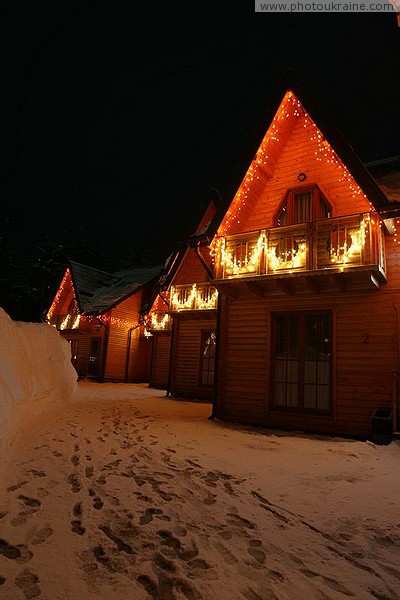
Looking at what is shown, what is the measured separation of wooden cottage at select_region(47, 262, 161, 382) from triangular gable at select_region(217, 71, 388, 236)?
591 inches

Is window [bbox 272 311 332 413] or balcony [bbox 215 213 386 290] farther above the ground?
balcony [bbox 215 213 386 290]

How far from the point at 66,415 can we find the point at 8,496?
5.67 m

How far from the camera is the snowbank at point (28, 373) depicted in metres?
4.34

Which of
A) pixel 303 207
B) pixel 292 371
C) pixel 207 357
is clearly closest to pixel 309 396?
pixel 292 371

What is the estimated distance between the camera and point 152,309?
24547 millimetres

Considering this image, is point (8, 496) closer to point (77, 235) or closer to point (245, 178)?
point (245, 178)

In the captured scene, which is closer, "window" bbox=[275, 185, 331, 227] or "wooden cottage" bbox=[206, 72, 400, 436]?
"wooden cottage" bbox=[206, 72, 400, 436]

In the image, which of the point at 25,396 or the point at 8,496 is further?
the point at 25,396

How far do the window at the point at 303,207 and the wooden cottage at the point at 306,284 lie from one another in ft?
0.10

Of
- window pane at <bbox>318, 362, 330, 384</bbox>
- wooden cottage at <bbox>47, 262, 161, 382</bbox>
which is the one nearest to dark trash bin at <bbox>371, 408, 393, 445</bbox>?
window pane at <bbox>318, 362, 330, 384</bbox>

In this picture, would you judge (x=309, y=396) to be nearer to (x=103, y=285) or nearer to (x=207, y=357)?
(x=207, y=357)

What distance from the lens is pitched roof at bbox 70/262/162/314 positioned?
27.1m

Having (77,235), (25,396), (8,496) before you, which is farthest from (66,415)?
(77,235)

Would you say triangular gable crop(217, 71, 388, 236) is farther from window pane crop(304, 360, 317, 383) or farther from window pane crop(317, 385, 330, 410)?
window pane crop(317, 385, 330, 410)
